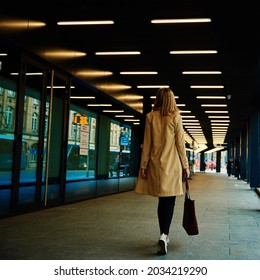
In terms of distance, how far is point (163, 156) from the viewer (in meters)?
4.29

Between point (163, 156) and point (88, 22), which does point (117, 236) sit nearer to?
point (163, 156)

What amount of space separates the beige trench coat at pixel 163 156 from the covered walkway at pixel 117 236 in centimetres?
68

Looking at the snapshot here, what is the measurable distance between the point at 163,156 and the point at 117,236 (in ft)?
4.74

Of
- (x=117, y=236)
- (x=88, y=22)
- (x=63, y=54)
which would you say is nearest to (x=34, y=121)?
(x=63, y=54)

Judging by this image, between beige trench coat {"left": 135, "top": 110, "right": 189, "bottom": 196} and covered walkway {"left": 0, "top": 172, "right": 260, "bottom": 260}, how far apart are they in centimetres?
68

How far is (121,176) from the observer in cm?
1351

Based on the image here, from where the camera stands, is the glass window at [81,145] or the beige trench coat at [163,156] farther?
the glass window at [81,145]

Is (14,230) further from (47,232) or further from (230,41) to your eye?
(230,41)

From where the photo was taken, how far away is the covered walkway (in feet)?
13.4

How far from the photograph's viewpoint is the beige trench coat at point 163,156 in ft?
13.9

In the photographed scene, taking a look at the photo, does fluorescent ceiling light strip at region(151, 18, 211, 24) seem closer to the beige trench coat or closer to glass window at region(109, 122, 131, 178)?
the beige trench coat

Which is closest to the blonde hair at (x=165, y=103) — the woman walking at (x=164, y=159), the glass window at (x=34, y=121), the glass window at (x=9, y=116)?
the woman walking at (x=164, y=159)

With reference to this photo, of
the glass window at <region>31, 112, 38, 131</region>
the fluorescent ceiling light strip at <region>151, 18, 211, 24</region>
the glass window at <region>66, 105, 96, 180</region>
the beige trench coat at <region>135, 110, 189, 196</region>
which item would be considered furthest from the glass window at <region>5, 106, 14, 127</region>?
the beige trench coat at <region>135, 110, 189, 196</region>

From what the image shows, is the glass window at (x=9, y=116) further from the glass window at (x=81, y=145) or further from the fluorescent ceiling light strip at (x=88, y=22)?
the fluorescent ceiling light strip at (x=88, y=22)
